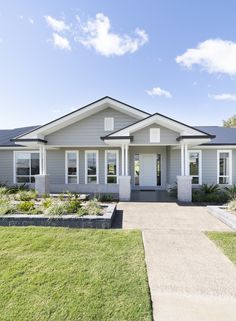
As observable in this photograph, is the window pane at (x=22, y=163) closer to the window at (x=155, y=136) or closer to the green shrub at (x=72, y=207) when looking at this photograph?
the green shrub at (x=72, y=207)

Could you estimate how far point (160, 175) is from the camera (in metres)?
15.0

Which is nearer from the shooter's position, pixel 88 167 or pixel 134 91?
pixel 88 167

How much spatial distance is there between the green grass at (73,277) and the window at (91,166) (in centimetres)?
877

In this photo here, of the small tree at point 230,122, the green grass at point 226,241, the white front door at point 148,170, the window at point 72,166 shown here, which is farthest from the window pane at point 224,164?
the small tree at point 230,122

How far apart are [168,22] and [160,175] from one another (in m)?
9.55

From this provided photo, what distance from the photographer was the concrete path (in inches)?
114

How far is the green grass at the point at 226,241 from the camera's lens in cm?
472

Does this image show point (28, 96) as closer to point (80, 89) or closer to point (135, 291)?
point (80, 89)

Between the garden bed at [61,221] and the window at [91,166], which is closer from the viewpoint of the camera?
the garden bed at [61,221]

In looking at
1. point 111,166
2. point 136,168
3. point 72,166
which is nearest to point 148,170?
point 136,168

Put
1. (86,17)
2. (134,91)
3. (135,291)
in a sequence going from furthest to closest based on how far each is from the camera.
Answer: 1. (134,91)
2. (86,17)
3. (135,291)

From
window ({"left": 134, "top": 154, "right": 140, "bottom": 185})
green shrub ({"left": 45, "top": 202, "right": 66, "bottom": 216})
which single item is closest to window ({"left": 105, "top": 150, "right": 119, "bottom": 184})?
window ({"left": 134, "top": 154, "right": 140, "bottom": 185})

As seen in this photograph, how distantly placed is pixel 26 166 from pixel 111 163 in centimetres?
620

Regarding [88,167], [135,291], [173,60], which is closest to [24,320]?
[135,291]
